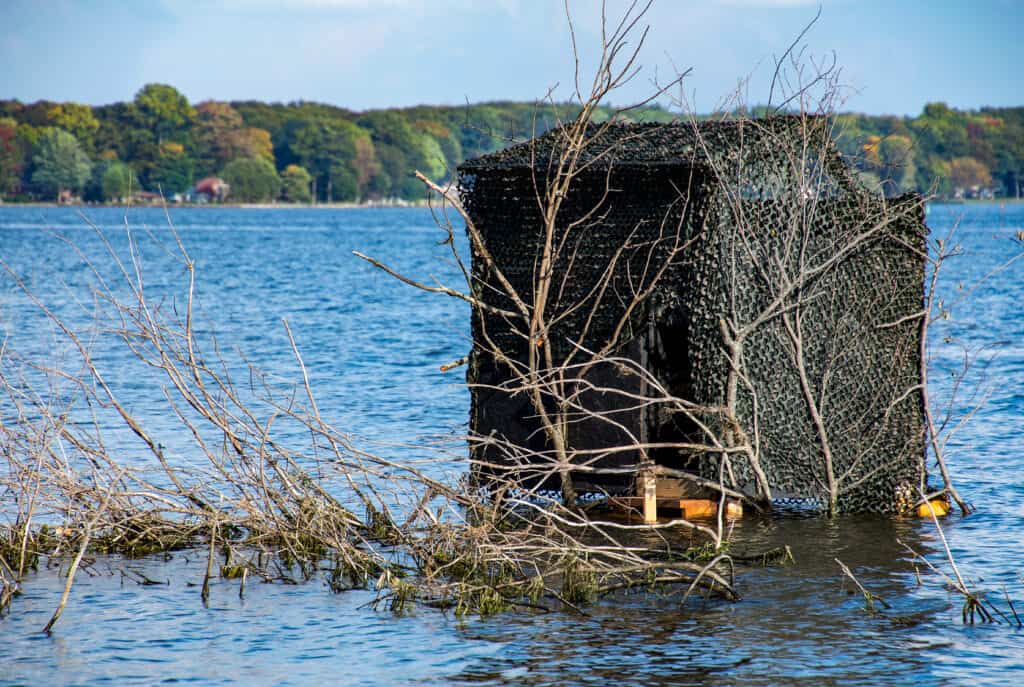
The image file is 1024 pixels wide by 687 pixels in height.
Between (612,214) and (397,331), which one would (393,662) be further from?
(397,331)

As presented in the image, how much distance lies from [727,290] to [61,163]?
17920 centimetres

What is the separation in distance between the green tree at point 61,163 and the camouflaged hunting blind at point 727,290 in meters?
175

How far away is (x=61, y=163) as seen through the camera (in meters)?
177

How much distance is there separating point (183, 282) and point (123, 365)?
1423 inches

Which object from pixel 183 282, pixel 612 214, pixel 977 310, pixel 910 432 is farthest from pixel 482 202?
pixel 183 282

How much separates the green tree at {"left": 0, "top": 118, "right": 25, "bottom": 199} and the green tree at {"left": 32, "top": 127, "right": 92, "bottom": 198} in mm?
3553

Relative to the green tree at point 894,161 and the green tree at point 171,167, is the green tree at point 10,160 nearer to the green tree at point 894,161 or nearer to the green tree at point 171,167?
the green tree at point 171,167

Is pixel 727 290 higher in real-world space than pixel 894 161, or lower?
lower

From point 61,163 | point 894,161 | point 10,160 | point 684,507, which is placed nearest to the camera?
point 894,161

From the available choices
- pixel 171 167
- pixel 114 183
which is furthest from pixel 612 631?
pixel 171 167

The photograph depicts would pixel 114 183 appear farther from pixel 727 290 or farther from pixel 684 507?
pixel 727 290

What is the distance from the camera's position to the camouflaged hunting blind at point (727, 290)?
11266 mm

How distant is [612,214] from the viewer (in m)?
11.4

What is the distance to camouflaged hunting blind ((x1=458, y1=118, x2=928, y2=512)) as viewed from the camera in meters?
11.3
